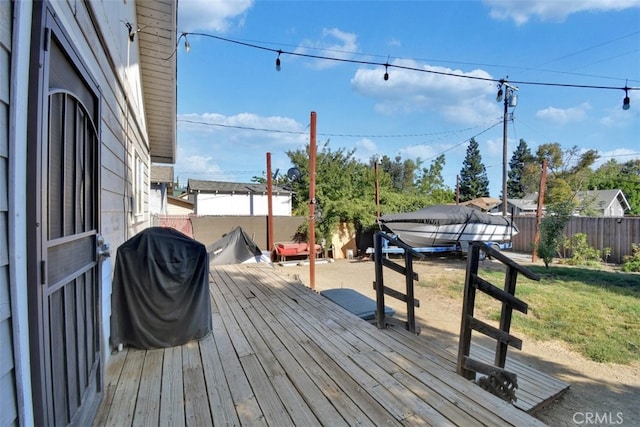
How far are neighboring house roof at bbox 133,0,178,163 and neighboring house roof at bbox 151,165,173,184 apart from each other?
6816 mm

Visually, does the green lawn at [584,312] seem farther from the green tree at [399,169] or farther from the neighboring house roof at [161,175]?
the green tree at [399,169]

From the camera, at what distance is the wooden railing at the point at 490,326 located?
2.31 meters

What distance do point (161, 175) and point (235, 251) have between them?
27.5 feet

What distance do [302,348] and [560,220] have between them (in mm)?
10103

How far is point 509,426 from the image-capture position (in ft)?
5.95

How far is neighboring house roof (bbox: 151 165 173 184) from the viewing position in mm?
14230

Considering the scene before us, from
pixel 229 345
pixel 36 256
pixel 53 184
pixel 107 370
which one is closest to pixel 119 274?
pixel 107 370

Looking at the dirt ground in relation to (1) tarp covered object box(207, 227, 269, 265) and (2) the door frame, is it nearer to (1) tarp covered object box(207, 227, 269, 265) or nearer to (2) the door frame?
(2) the door frame

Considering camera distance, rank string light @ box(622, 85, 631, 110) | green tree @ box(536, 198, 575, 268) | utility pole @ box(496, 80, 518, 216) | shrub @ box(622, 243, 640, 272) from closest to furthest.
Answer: string light @ box(622, 85, 631, 110), green tree @ box(536, 198, 575, 268), shrub @ box(622, 243, 640, 272), utility pole @ box(496, 80, 518, 216)

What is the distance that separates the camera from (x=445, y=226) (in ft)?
38.6

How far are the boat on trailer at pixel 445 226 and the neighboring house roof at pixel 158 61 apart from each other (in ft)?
28.2

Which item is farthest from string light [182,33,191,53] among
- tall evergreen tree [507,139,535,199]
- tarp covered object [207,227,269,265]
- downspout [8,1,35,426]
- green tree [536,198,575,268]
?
tall evergreen tree [507,139,535,199]

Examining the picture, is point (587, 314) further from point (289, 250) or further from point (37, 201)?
point (289, 250)

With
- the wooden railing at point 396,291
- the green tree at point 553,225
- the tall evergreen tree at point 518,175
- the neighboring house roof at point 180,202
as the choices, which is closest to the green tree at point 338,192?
the green tree at point 553,225
